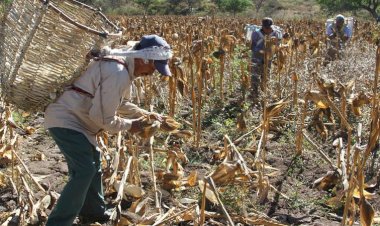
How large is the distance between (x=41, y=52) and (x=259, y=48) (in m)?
5.17

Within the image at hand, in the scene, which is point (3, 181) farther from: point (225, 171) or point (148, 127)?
point (225, 171)

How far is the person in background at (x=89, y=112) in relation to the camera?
2.91m

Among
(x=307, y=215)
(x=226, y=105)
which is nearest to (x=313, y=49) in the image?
(x=226, y=105)

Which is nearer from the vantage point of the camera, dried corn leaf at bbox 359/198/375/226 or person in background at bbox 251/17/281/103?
dried corn leaf at bbox 359/198/375/226

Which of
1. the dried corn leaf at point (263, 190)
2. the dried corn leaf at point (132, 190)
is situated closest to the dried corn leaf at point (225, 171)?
the dried corn leaf at point (263, 190)

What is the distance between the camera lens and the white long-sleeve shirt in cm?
290

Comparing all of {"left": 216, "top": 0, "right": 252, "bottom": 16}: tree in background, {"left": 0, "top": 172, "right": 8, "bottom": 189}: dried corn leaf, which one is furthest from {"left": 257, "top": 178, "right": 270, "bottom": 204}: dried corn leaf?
{"left": 216, "top": 0, "right": 252, "bottom": 16}: tree in background

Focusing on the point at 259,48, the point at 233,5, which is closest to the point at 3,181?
the point at 259,48

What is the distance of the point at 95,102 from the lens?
9.54 feet

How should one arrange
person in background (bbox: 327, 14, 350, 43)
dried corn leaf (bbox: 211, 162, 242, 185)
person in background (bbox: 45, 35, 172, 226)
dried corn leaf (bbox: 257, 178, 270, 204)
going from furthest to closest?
1. person in background (bbox: 327, 14, 350, 43)
2. dried corn leaf (bbox: 257, 178, 270, 204)
3. person in background (bbox: 45, 35, 172, 226)
4. dried corn leaf (bbox: 211, 162, 242, 185)

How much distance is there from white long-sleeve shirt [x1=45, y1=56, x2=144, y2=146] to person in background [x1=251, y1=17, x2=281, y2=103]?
447cm

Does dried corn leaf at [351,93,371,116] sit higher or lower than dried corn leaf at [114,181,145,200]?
higher

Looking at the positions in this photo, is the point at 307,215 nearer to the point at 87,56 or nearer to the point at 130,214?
the point at 130,214

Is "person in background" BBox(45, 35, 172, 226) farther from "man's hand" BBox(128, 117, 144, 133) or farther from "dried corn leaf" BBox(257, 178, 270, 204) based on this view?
"dried corn leaf" BBox(257, 178, 270, 204)
